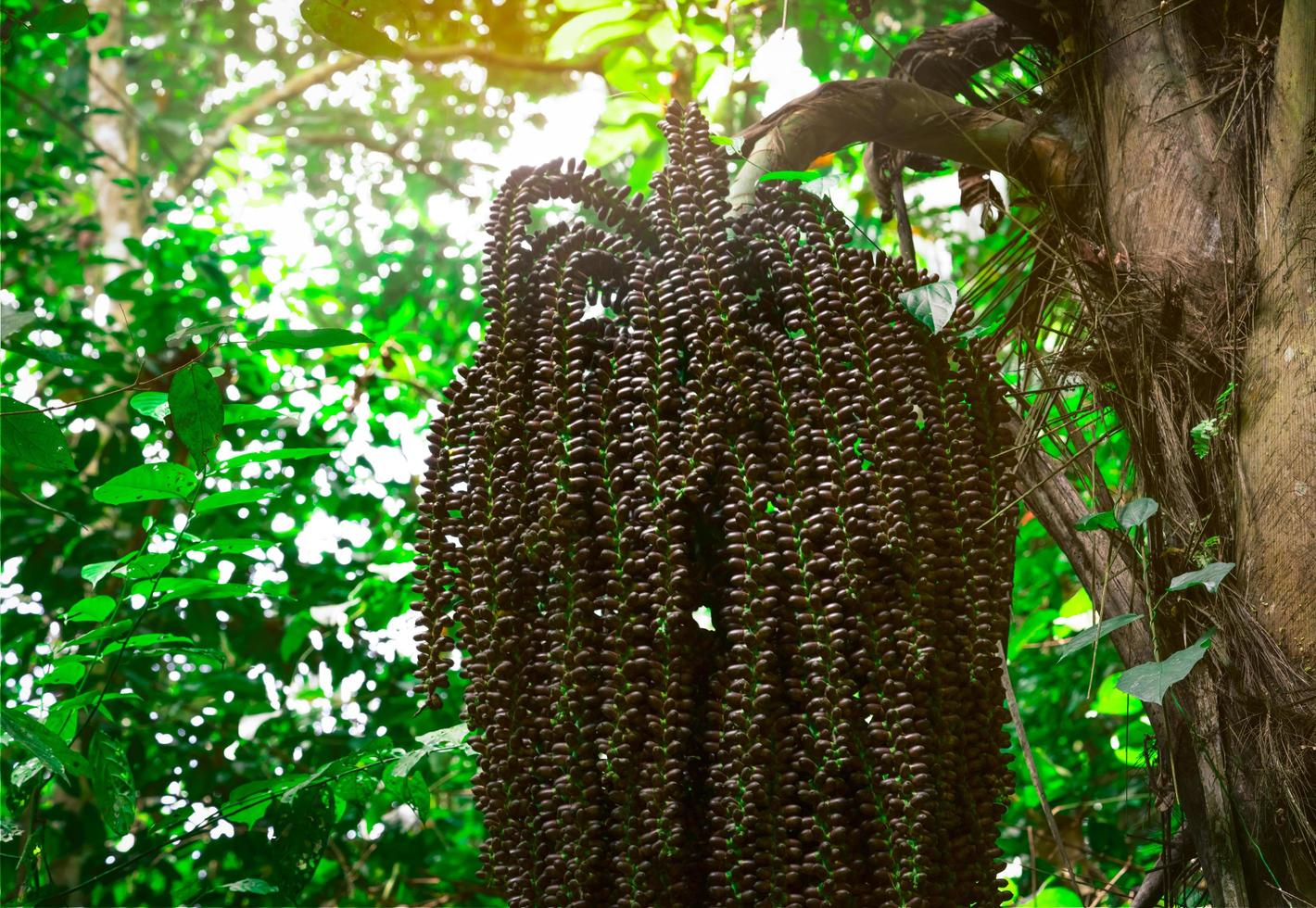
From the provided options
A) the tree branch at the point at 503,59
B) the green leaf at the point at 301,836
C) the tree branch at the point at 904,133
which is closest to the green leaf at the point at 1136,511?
the tree branch at the point at 904,133

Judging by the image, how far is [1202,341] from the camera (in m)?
1.02

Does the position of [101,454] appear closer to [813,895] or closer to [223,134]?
[813,895]

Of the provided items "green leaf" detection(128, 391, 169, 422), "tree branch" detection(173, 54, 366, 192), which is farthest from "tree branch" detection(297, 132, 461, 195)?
"green leaf" detection(128, 391, 169, 422)

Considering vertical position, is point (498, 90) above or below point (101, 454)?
above

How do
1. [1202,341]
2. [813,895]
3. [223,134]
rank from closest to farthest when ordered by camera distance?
[813,895]
[1202,341]
[223,134]

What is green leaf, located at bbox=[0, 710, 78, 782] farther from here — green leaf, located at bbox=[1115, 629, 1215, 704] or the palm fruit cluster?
green leaf, located at bbox=[1115, 629, 1215, 704]

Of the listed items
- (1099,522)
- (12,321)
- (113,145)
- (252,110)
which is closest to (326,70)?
(252,110)

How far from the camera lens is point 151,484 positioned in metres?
1.19

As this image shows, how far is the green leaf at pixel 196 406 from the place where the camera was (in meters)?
1.13

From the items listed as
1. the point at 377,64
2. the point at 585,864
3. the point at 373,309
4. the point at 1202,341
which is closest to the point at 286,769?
the point at 585,864

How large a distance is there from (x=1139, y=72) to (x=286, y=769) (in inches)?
79.2

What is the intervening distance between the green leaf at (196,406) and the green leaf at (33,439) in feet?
0.41

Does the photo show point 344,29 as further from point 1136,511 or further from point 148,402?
point 1136,511

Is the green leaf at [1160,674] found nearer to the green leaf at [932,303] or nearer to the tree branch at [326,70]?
the green leaf at [932,303]
